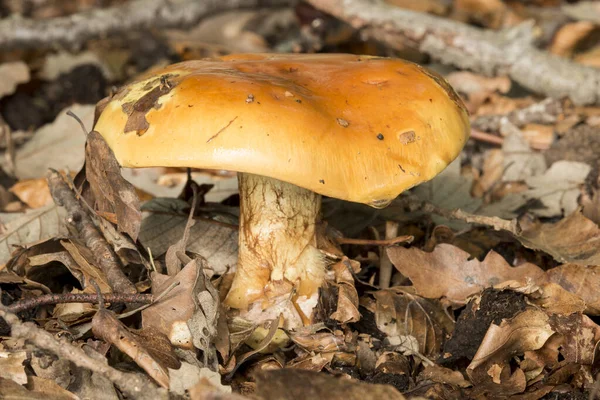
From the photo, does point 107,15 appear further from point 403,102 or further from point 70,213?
point 403,102

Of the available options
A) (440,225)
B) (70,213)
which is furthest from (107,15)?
(440,225)

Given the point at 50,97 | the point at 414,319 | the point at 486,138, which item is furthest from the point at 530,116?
the point at 50,97

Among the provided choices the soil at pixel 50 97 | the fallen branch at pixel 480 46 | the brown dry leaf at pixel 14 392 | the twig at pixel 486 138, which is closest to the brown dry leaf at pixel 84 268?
the brown dry leaf at pixel 14 392

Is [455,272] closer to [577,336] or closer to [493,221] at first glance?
[493,221]

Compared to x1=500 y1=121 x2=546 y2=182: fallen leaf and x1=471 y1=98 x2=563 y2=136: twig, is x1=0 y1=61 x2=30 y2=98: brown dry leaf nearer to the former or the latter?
x1=471 y1=98 x2=563 y2=136: twig

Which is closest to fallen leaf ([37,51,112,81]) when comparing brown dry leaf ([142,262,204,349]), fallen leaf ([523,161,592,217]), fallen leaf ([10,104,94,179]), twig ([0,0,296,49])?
twig ([0,0,296,49])

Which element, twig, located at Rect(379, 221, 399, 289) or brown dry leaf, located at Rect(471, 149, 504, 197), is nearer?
twig, located at Rect(379, 221, 399, 289)

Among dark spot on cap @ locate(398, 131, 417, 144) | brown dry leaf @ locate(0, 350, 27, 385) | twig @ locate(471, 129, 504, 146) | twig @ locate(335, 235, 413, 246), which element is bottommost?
twig @ locate(471, 129, 504, 146)
